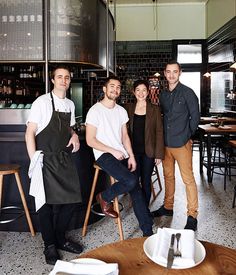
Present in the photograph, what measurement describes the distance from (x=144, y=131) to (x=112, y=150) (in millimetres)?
518

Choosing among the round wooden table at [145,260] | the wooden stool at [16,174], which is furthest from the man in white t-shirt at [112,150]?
the round wooden table at [145,260]

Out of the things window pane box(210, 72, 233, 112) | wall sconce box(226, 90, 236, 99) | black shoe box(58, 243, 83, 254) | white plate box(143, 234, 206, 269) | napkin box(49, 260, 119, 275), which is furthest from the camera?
window pane box(210, 72, 233, 112)

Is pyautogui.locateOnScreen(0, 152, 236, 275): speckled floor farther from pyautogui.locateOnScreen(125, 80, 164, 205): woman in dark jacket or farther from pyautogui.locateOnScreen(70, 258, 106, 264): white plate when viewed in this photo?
pyautogui.locateOnScreen(70, 258, 106, 264): white plate

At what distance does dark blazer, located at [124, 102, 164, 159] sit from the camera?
317cm

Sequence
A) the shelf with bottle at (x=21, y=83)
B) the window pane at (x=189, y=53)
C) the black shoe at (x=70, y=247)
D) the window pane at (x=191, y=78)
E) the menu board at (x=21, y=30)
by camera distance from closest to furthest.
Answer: the black shoe at (x=70, y=247)
the menu board at (x=21, y=30)
the shelf with bottle at (x=21, y=83)
the window pane at (x=189, y=53)
the window pane at (x=191, y=78)

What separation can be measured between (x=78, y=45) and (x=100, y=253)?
9.77 feet

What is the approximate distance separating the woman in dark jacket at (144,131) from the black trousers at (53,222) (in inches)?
32.5

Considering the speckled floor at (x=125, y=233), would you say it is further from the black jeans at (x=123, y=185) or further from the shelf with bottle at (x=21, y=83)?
the shelf with bottle at (x=21, y=83)

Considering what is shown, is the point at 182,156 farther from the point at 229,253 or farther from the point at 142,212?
the point at 229,253

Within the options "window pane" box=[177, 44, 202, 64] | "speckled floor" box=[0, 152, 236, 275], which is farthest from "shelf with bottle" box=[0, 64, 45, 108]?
"speckled floor" box=[0, 152, 236, 275]

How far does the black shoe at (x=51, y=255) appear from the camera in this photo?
8.42 feet

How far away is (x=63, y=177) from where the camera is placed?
2688 millimetres

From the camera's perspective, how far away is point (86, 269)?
1.13 meters

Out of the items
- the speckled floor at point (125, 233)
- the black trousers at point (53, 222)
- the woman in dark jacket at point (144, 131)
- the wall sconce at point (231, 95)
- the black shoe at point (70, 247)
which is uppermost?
the wall sconce at point (231, 95)
